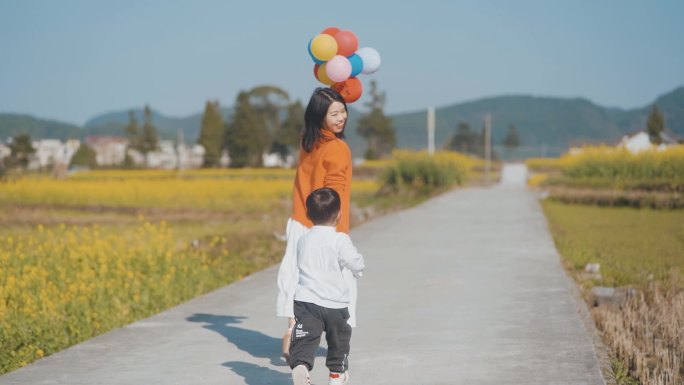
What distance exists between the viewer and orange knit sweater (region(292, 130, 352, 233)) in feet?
15.9

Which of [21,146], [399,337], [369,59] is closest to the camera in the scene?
[369,59]

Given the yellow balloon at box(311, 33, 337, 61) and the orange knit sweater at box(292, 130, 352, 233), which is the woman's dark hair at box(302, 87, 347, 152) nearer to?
the orange knit sweater at box(292, 130, 352, 233)

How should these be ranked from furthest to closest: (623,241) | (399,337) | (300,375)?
(623,241), (399,337), (300,375)

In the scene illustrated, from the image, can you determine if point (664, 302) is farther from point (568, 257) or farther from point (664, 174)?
point (664, 174)

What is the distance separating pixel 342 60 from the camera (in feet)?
16.6

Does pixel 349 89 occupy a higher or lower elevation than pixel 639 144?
lower

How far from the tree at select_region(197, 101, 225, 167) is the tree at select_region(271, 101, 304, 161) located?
251 inches

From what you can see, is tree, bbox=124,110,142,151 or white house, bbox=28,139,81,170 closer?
white house, bbox=28,139,81,170

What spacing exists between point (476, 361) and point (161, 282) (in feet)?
14.6

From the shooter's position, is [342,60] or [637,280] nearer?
[342,60]

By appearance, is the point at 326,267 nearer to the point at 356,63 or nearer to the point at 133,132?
the point at 356,63

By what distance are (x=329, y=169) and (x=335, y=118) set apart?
0.92 feet

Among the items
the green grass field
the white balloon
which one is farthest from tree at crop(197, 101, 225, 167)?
the white balloon

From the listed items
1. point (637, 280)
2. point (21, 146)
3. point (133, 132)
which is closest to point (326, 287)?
point (637, 280)
